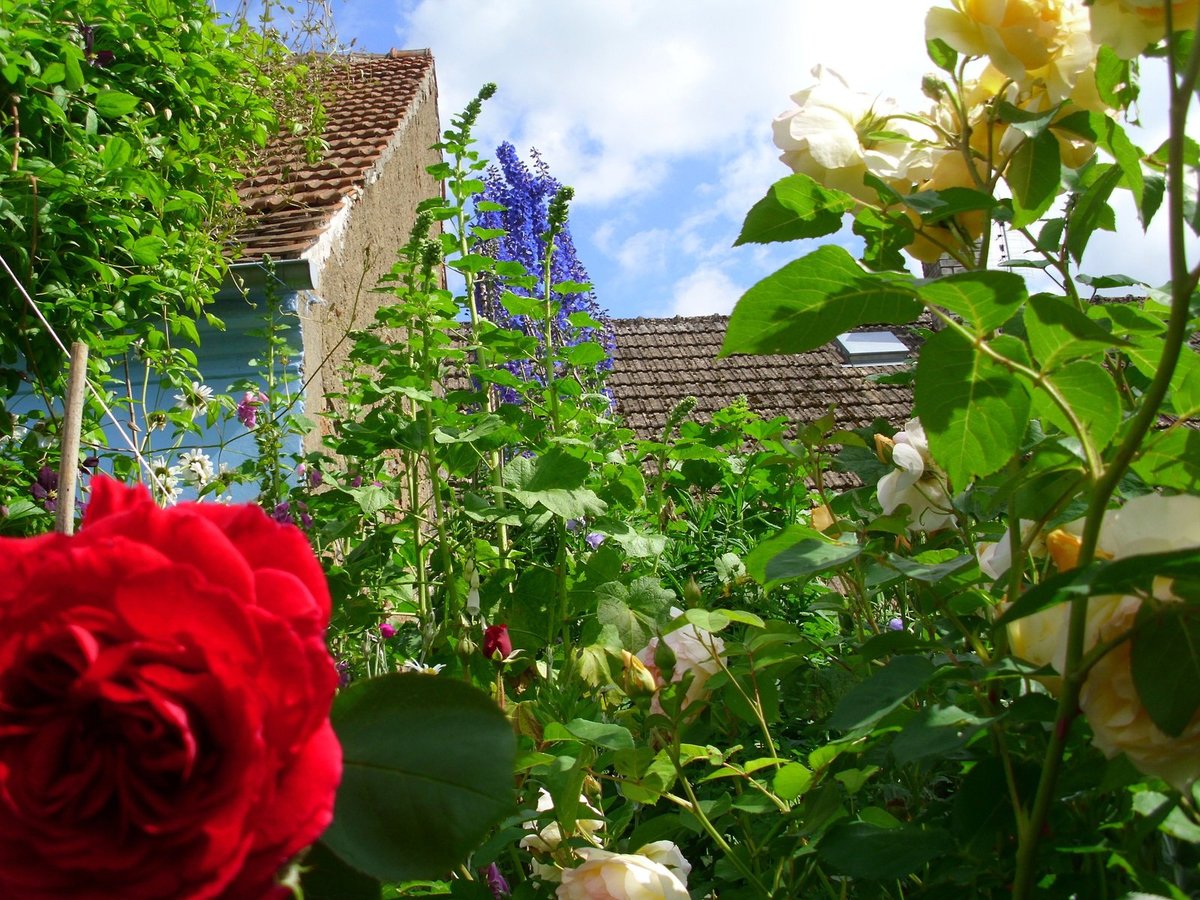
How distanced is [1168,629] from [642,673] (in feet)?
1.78

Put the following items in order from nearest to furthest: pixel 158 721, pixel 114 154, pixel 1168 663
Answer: pixel 158 721 < pixel 1168 663 < pixel 114 154

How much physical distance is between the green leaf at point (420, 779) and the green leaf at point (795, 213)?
1.62 ft

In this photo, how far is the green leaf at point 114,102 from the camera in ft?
9.45

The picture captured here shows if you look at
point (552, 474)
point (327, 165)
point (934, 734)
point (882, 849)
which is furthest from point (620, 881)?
point (327, 165)

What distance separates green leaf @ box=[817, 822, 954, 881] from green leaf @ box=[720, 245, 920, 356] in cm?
36

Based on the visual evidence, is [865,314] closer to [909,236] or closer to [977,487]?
[909,236]

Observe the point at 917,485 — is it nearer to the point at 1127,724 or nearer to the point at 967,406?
the point at 967,406

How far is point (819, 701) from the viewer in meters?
1.83

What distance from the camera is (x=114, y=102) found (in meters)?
2.90

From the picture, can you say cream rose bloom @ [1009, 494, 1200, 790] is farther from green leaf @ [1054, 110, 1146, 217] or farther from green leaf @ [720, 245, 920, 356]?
green leaf @ [1054, 110, 1146, 217]

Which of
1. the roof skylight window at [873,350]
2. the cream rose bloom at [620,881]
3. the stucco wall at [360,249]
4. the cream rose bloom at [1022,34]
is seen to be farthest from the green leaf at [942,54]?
the roof skylight window at [873,350]

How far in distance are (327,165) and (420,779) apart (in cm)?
740

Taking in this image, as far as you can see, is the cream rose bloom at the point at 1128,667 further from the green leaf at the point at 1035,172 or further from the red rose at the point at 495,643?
the red rose at the point at 495,643

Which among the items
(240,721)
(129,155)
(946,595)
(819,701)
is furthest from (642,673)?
(129,155)
